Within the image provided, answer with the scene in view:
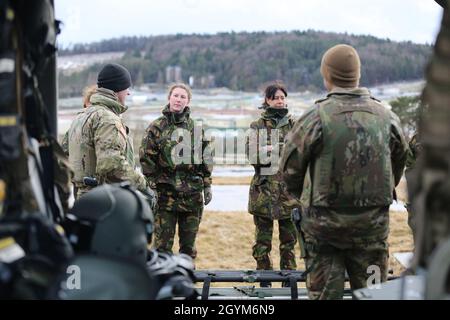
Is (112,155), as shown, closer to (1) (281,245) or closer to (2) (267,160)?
(2) (267,160)

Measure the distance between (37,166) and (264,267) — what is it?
418 cm

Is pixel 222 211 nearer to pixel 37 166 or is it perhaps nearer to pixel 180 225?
pixel 180 225

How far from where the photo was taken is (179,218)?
6.92m

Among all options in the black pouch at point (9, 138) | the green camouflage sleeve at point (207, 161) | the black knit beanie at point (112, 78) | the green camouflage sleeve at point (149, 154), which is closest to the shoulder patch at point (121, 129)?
the black knit beanie at point (112, 78)

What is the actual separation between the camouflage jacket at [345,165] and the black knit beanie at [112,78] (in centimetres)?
233

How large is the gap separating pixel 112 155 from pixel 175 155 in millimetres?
1293

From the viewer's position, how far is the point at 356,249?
411cm

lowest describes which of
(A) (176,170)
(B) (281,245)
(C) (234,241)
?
(C) (234,241)

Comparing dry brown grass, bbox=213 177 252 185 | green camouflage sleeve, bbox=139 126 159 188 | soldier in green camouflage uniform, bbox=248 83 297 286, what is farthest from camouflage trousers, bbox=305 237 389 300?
dry brown grass, bbox=213 177 252 185

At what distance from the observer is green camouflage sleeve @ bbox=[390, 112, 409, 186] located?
166 inches

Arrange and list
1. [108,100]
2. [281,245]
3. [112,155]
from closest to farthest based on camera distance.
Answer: [112,155]
[108,100]
[281,245]

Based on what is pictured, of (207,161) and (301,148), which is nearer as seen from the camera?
(301,148)

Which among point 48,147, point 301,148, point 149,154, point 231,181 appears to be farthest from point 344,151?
point 231,181
